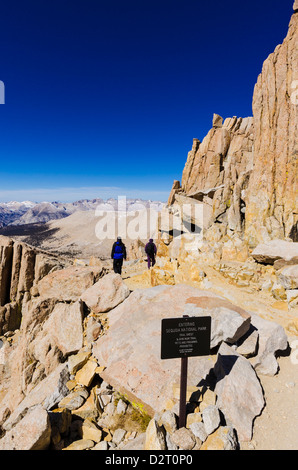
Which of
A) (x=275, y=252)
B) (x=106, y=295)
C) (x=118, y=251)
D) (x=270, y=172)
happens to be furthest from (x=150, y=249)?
(x=270, y=172)

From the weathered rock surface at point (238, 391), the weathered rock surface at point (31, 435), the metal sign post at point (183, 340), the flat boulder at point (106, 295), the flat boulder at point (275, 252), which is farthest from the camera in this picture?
the flat boulder at point (275, 252)

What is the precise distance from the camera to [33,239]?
596 ft

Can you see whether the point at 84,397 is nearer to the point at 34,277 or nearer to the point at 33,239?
Result: the point at 34,277

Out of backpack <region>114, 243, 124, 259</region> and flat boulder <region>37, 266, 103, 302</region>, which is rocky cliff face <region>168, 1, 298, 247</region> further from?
flat boulder <region>37, 266, 103, 302</region>

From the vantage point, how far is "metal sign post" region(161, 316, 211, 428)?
4906 mm

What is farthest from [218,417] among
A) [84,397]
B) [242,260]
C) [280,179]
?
[280,179]

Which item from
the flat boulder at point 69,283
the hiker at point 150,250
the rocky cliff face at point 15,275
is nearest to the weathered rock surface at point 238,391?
the flat boulder at point 69,283

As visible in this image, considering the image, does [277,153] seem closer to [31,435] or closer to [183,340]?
[183,340]

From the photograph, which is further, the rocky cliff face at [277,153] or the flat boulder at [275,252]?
the rocky cliff face at [277,153]

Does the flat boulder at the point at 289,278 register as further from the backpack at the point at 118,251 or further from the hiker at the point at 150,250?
the backpack at the point at 118,251

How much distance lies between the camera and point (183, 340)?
16.5 feet

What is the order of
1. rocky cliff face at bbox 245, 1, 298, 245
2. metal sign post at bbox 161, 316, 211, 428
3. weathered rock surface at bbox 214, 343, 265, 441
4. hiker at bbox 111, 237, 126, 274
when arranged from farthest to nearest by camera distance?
1. rocky cliff face at bbox 245, 1, 298, 245
2. hiker at bbox 111, 237, 126, 274
3. weathered rock surface at bbox 214, 343, 265, 441
4. metal sign post at bbox 161, 316, 211, 428

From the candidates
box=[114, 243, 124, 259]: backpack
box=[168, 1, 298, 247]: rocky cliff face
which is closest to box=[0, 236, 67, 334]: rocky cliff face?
box=[114, 243, 124, 259]: backpack

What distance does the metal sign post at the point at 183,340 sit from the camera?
491 centimetres
